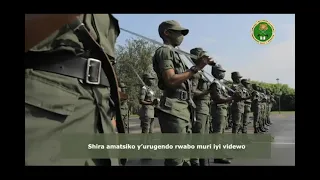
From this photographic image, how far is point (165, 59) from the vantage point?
3.61 m

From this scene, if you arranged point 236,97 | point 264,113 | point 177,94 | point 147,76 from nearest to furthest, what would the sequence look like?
point 177,94 < point 147,76 < point 236,97 < point 264,113

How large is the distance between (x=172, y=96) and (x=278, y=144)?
16.4 feet

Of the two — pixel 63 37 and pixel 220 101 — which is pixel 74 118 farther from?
pixel 220 101

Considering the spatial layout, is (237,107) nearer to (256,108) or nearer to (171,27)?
(256,108)

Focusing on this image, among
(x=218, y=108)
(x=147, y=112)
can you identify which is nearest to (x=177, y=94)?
(x=218, y=108)

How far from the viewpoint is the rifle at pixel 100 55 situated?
1.75 metres

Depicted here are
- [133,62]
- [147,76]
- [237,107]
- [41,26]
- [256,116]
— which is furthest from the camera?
[256,116]

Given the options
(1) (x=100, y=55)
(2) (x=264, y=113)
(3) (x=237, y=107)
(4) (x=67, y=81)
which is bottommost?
(2) (x=264, y=113)

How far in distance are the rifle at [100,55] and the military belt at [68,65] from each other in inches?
1.8

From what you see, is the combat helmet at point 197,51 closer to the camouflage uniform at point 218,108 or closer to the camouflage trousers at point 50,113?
the camouflage uniform at point 218,108

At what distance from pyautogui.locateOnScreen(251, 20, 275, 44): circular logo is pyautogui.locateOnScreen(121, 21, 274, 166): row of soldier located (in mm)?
445

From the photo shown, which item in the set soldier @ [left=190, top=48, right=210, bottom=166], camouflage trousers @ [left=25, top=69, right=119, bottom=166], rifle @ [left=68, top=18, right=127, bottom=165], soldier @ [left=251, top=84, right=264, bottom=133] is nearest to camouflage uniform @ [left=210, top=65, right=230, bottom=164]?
soldier @ [left=190, top=48, right=210, bottom=166]

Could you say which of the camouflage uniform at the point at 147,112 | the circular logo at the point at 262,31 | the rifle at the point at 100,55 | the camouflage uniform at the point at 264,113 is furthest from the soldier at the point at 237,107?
the rifle at the point at 100,55

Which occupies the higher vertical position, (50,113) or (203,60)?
(203,60)
